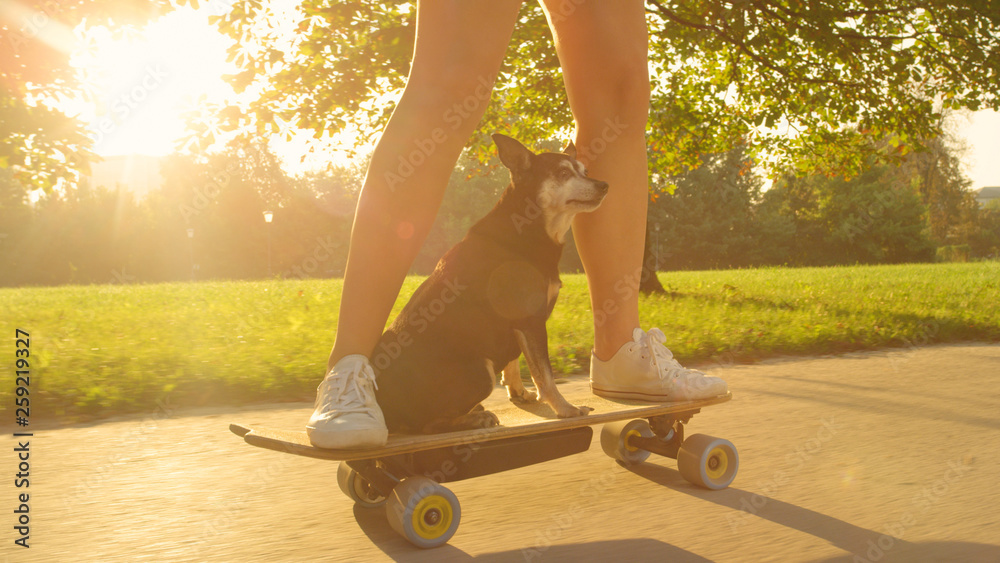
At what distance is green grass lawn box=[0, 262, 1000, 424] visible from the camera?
13.2 feet

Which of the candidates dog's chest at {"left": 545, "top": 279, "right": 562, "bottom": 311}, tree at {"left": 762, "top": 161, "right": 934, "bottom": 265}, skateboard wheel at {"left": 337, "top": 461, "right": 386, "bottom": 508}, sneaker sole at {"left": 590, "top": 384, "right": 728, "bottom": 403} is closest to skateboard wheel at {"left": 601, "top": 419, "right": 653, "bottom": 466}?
sneaker sole at {"left": 590, "top": 384, "right": 728, "bottom": 403}

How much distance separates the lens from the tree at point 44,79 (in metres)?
7.98

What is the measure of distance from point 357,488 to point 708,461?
1.16 meters

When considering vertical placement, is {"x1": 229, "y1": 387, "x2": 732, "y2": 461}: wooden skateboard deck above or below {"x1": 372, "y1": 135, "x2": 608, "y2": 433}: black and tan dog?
below

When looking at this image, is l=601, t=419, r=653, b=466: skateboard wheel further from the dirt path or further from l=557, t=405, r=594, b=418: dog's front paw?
l=557, t=405, r=594, b=418: dog's front paw

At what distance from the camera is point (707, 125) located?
525 inches

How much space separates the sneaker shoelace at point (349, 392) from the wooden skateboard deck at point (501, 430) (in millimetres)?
123

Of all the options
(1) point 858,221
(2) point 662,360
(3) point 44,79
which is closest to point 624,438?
(2) point 662,360

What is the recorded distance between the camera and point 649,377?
103 inches

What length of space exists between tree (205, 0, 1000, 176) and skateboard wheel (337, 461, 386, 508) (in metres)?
7.85

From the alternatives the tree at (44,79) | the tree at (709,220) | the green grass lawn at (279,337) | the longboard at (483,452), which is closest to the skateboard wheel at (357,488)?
the longboard at (483,452)

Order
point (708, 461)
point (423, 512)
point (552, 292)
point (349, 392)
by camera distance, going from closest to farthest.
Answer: point (423, 512)
point (349, 392)
point (708, 461)
point (552, 292)

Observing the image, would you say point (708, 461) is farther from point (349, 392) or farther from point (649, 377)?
point (349, 392)

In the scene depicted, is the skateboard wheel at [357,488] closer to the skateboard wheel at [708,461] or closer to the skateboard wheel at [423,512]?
the skateboard wheel at [423,512]
